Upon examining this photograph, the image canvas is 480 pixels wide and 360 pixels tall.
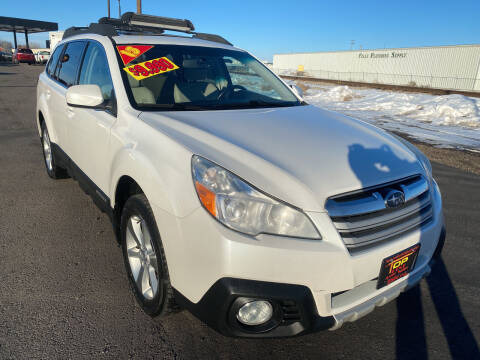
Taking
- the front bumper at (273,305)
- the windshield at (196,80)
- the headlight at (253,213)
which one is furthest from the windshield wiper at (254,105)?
the front bumper at (273,305)

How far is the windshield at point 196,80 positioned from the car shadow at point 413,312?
3.81ft

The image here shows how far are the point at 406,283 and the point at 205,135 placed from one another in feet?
4.61

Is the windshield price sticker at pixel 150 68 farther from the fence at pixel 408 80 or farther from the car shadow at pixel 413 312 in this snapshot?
the fence at pixel 408 80

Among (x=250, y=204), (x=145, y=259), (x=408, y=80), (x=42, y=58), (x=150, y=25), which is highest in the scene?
(x=150, y=25)

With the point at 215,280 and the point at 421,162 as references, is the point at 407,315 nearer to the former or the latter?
the point at 421,162

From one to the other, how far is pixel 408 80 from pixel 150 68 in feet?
148

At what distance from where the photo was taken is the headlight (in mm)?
1611

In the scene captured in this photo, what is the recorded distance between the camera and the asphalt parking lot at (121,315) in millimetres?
2018

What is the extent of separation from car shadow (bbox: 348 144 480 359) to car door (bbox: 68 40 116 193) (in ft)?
5.51

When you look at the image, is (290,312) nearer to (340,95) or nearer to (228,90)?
(228,90)

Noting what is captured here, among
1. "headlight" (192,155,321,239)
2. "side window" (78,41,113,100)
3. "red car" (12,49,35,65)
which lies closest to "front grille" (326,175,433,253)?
"headlight" (192,155,321,239)

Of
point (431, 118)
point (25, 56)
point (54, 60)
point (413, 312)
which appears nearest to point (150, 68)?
point (54, 60)

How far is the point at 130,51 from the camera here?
2820 mm

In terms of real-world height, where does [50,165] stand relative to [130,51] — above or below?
below
